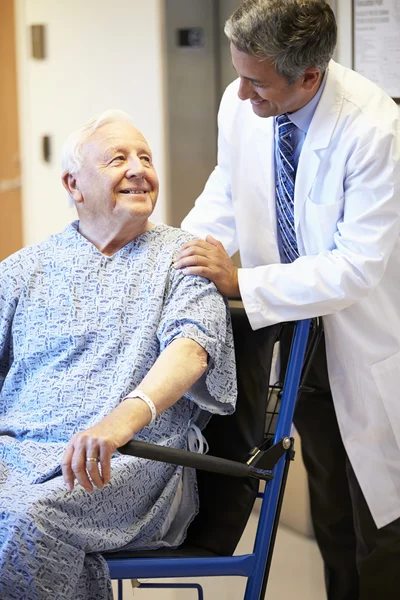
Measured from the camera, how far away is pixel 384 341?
6.21 feet

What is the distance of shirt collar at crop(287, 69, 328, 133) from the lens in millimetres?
1823

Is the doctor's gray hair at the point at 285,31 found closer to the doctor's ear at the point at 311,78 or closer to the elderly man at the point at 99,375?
the doctor's ear at the point at 311,78

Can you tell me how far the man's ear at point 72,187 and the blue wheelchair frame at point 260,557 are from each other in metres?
0.55

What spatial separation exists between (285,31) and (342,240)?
43 centimetres

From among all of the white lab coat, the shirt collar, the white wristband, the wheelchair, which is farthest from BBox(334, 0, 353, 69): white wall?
the white wristband

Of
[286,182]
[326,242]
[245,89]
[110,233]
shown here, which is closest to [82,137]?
[110,233]

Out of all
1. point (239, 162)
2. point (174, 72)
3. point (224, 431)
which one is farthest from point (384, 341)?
point (174, 72)

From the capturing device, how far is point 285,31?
165 cm

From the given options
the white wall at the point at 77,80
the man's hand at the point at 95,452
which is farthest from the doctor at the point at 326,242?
the white wall at the point at 77,80

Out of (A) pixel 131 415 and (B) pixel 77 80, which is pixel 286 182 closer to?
(A) pixel 131 415

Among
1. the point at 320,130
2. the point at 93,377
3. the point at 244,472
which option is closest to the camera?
the point at 244,472

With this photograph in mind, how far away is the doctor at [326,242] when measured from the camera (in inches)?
67.3

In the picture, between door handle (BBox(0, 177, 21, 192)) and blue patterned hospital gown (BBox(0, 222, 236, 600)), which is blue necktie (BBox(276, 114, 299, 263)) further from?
door handle (BBox(0, 177, 21, 192))

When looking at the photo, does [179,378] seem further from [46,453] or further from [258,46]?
[258,46]
